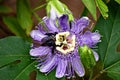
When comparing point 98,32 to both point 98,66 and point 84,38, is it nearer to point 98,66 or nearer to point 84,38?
point 84,38

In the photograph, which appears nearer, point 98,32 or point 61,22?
point 61,22

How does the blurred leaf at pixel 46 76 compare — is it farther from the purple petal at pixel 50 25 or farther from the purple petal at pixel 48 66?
the purple petal at pixel 50 25

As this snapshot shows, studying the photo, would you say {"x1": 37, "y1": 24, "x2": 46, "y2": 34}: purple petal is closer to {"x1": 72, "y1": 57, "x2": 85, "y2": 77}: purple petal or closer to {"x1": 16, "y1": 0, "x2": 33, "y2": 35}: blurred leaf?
{"x1": 72, "y1": 57, "x2": 85, "y2": 77}: purple petal

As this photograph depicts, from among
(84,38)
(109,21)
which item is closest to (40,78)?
(84,38)

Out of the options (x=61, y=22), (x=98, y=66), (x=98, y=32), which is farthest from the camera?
(x=98, y=66)

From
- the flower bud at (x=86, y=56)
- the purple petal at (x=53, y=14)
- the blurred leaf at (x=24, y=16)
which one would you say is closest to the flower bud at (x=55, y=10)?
the purple petal at (x=53, y=14)

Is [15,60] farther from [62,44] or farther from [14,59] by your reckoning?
[62,44]

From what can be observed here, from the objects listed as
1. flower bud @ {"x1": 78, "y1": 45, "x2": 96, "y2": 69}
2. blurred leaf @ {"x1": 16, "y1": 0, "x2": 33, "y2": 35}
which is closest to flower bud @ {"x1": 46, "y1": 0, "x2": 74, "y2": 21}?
flower bud @ {"x1": 78, "y1": 45, "x2": 96, "y2": 69}

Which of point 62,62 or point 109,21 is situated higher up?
point 109,21
